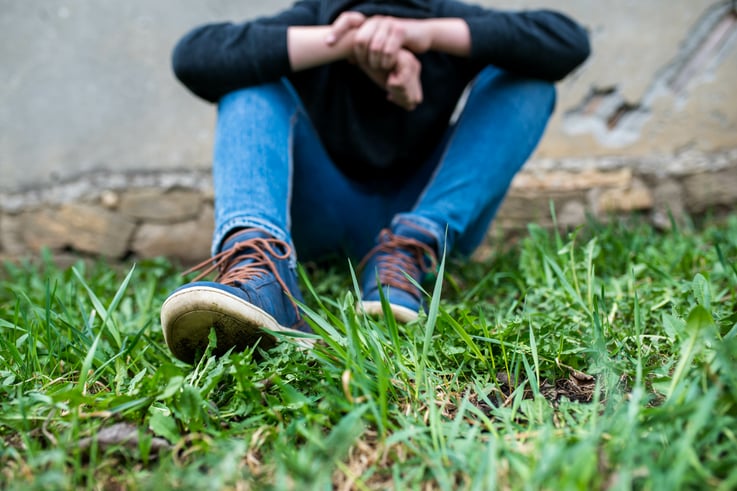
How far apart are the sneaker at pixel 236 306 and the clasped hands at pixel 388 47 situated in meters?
0.49

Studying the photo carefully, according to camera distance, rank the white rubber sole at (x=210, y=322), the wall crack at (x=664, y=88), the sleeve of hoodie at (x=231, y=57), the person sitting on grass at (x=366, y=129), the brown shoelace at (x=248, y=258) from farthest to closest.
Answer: the wall crack at (x=664, y=88), the sleeve of hoodie at (x=231, y=57), the person sitting on grass at (x=366, y=129), the brown shoelace at (x=248, y=258), the white rubber sole at (x=210, y=322)

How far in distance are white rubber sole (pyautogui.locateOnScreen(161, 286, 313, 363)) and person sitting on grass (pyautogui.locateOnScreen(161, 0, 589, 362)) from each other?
1 cm

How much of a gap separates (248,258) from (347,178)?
0.60 metres

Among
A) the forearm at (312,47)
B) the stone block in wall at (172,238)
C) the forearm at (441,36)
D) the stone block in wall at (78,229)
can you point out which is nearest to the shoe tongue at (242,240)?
the forearm at (312,47)

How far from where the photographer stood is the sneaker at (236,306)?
0.79 meters

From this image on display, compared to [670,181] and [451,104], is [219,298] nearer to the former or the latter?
[451,104]

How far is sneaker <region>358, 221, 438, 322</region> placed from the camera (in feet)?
3.51

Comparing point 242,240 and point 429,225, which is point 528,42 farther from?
point 242,240

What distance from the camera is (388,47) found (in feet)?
3.95

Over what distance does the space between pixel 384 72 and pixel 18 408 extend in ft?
3.13

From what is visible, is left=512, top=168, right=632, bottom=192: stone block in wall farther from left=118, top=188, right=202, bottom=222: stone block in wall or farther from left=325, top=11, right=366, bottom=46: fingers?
left=118, top=188, right=202, bottom=222: stone block in wall

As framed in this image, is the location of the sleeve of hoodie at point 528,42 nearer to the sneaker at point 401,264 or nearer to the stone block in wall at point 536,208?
the sneaker at point 401,264

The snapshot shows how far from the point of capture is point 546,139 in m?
2.14

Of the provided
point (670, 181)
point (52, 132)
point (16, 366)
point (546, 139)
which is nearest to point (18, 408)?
point (16, 366)
